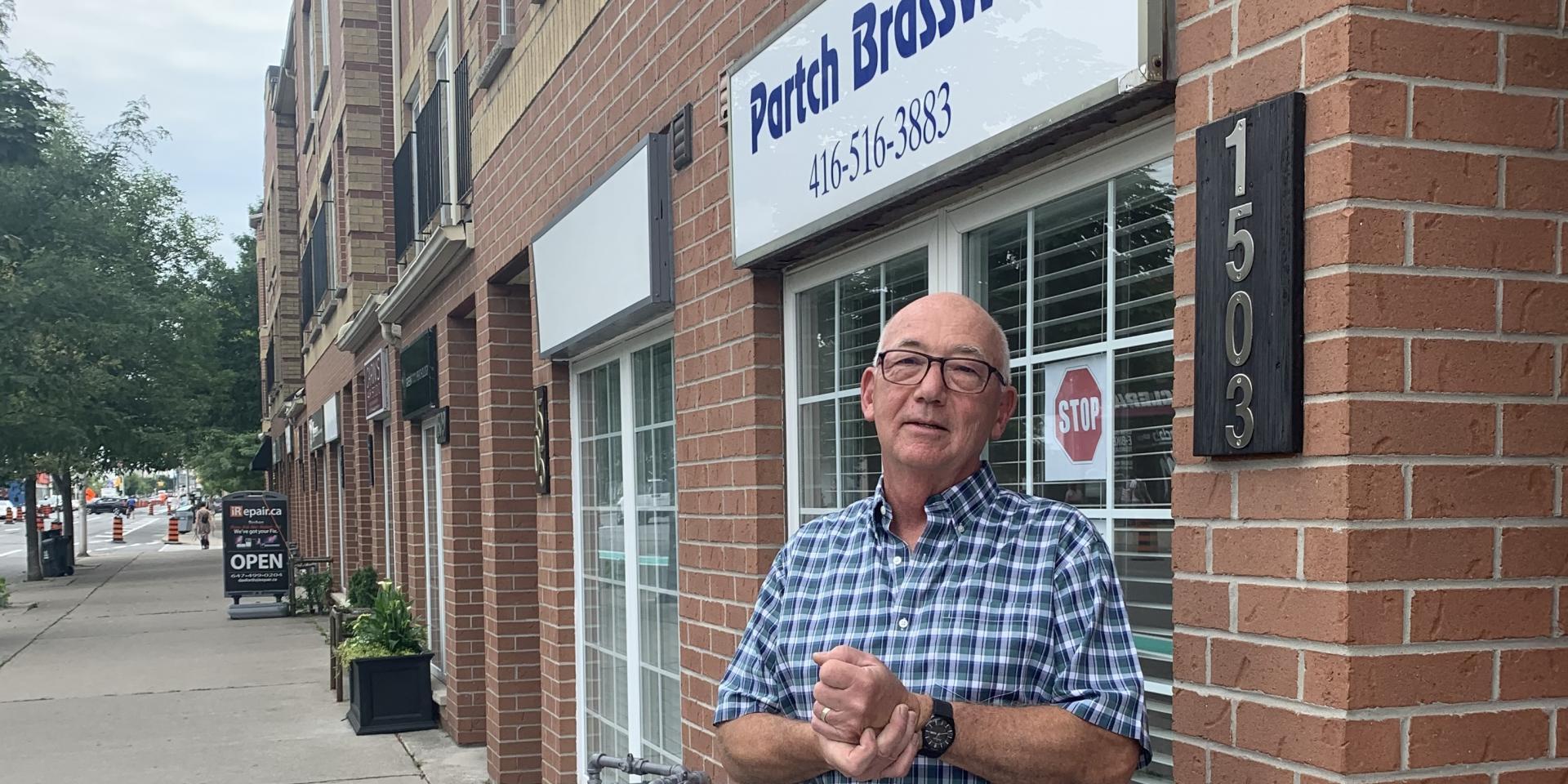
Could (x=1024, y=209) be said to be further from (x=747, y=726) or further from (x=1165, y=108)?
(x=747, y=726)

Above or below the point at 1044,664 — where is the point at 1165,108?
above

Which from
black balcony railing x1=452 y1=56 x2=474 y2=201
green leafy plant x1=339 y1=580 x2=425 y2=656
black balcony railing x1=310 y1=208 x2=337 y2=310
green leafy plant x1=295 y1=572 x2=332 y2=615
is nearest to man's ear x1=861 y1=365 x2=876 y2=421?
black balcony railing x1=452 y1=56 x2=474 y2=201

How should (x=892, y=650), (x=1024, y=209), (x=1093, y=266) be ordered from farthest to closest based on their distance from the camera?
(x=1024, y=209), (x=1093, y=266), (x=892, y=650)

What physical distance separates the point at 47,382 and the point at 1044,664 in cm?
2244

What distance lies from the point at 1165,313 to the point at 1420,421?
0.67m

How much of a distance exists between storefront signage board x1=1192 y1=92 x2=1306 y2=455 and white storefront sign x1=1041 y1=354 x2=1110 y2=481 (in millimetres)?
515

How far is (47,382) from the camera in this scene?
20891mm

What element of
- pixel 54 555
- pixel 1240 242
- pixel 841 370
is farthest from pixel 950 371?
pixel 54 555

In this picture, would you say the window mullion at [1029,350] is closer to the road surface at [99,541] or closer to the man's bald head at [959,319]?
the man's bald head at [959,319]

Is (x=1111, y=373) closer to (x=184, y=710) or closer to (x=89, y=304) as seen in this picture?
(x=184, y=710)

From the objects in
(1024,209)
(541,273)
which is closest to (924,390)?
(1024,209)

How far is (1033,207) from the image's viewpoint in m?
2.94

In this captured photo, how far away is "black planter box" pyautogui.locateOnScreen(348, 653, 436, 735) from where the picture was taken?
953cm

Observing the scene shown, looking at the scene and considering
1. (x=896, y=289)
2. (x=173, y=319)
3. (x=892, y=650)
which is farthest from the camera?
(x=173, y=319)
